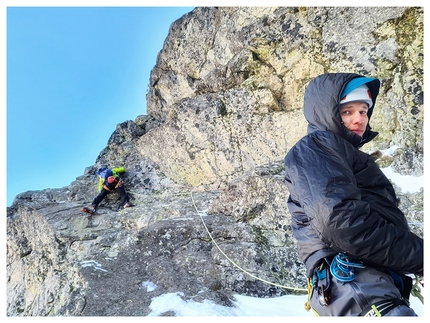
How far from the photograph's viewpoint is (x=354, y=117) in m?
2.87

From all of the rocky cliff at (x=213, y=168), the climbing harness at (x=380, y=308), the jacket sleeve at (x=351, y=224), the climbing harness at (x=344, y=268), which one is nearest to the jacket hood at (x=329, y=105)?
the jacket sleeve at (x=351, y=224)

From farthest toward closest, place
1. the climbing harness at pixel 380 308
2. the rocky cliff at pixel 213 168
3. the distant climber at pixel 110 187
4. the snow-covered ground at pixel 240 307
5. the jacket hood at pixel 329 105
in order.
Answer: the distant climber at pixel 110 187 → the rocky cliff at pixel 213 168 → the snow-covered ground at pixel 240 307 → the jacket hood at pixel 329 105 → the climbing harness at pixel 380 308

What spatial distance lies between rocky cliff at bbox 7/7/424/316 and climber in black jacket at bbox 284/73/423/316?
4.26 metres

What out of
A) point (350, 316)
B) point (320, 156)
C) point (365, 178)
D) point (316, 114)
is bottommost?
point (350, 316)

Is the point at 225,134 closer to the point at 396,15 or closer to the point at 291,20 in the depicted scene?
the point at 291,20

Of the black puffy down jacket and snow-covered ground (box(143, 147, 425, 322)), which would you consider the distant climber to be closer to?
snow-covered ground (box(143, 147, 425, 322))

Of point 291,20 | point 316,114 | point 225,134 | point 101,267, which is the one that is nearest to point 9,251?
point 101,267

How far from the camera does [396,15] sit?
11180mm

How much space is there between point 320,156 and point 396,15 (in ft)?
37.6

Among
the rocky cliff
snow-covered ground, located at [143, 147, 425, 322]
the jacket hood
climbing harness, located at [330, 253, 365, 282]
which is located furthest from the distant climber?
climbing harness, located at [330, 253, 365, 282]

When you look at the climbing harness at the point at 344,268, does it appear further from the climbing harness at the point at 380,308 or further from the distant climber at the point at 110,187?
the distant climber at the point at 110,187

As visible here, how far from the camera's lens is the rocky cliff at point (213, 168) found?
7.57m

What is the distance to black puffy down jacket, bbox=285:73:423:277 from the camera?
2.24 meters

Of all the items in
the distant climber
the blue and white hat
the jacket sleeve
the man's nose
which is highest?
the blue and white hat
